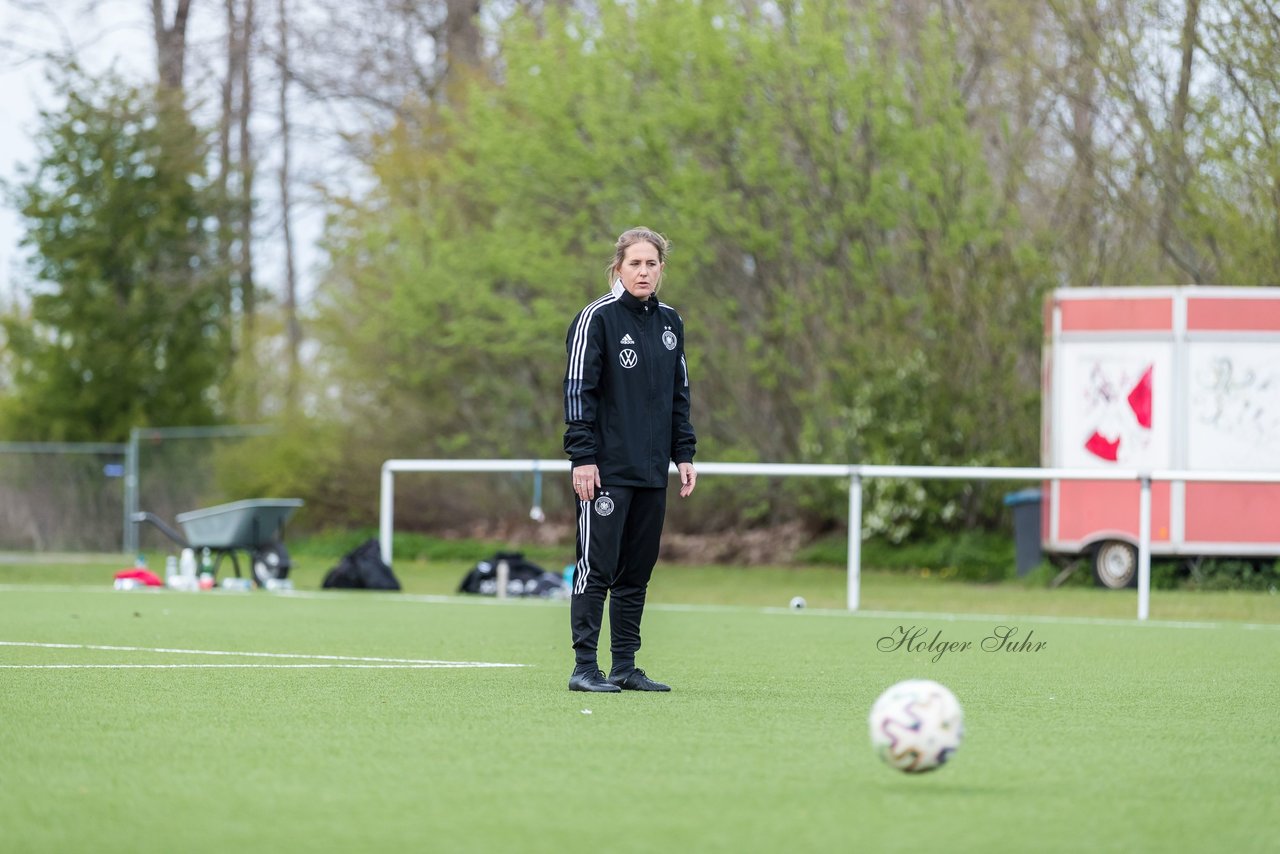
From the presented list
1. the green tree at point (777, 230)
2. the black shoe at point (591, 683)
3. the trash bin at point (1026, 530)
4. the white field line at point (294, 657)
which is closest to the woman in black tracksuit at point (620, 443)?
the black shoe at point (591, 683)

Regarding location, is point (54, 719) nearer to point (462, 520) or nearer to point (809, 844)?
point (809, 844)

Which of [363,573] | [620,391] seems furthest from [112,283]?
[620,391]

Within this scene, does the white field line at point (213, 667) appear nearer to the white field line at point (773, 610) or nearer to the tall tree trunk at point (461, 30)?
the white field line at point (773, 610)

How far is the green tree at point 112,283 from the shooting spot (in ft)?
93.5

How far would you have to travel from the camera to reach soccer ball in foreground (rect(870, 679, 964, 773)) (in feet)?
15.7

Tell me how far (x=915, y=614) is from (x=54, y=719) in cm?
850

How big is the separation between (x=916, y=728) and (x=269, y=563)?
Result: 13.4 meters

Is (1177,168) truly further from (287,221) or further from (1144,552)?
(287,221)

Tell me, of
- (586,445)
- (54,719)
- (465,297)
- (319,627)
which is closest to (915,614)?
(319,627)

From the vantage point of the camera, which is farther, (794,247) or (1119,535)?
(794,247)

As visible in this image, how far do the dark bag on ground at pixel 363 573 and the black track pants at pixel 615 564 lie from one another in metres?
9.16

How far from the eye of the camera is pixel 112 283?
1161 inches

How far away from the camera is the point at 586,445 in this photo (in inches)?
288

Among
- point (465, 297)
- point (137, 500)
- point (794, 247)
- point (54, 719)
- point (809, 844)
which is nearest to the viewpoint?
point (809, 844)
